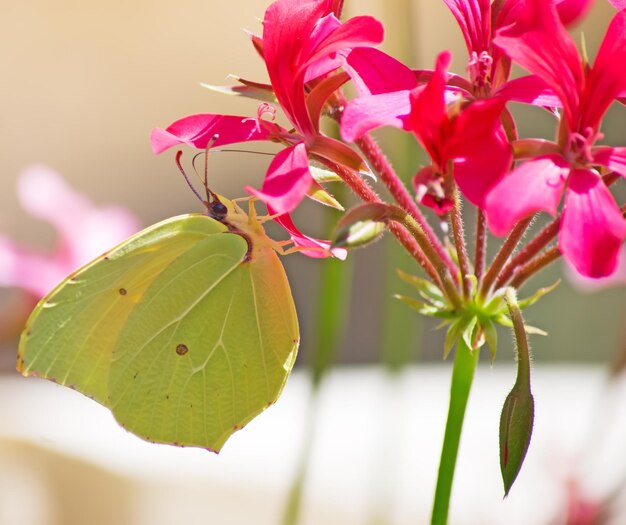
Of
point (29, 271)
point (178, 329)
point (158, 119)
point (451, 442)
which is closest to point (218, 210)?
point (178, 329)

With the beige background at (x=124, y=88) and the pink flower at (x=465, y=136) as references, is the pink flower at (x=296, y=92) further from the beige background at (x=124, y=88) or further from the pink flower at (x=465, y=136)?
the beige background at (x=124, y=88)

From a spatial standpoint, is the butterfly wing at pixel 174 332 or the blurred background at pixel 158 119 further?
the blurred background at pixel 158 119

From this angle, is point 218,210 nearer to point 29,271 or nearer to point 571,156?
point 571,156

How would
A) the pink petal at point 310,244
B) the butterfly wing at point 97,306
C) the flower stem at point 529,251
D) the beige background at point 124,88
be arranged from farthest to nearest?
the beige background at point 124,88
the butterfly wing at point 97,306
the pink petal at point 310,244
the flower stem at point 529,251

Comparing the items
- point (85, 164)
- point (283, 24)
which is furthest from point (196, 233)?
point (85, 164)

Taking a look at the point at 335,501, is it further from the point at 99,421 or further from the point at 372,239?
the point at 372,239

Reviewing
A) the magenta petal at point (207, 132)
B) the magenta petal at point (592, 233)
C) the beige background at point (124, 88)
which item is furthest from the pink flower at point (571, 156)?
the beige background at point (124, 88)

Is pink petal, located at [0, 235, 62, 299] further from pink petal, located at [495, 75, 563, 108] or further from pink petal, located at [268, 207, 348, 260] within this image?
pink petal, located at [495, 75, 563, 108]
